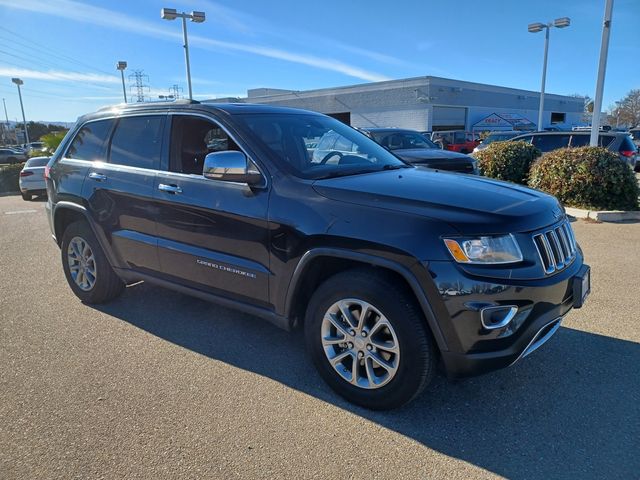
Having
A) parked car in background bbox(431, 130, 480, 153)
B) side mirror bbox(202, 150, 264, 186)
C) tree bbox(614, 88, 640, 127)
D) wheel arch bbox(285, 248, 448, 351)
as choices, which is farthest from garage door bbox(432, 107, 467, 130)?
tree bbox(614, 88, 640, 127)

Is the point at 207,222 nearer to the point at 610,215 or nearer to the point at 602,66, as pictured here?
the point at 610,215

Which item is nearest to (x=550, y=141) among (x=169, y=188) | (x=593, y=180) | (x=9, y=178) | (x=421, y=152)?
(x=593, y=180)

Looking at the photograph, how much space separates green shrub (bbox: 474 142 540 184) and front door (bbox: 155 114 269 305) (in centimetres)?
892

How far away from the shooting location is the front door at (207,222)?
3.29m

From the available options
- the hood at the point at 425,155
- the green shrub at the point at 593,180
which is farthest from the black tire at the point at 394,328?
the green shrub at the point at 593,180

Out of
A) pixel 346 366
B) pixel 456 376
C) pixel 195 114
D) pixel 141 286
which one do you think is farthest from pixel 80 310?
pixel 456 376

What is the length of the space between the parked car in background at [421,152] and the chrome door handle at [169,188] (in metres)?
4.84

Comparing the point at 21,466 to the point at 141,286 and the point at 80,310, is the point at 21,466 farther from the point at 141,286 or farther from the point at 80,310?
the point at 141,286

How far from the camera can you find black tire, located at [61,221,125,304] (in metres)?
4.58

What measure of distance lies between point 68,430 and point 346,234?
6.51 ft

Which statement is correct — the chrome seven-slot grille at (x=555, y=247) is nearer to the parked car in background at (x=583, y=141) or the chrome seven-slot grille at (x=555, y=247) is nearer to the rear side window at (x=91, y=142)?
the rear side window at (x=91, y=142)

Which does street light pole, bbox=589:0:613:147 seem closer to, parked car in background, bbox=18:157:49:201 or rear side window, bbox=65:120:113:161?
rear side window, bbox=65:120:113:161

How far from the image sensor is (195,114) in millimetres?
3812

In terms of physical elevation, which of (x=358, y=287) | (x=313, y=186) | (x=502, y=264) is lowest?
(x=358, y=287)
